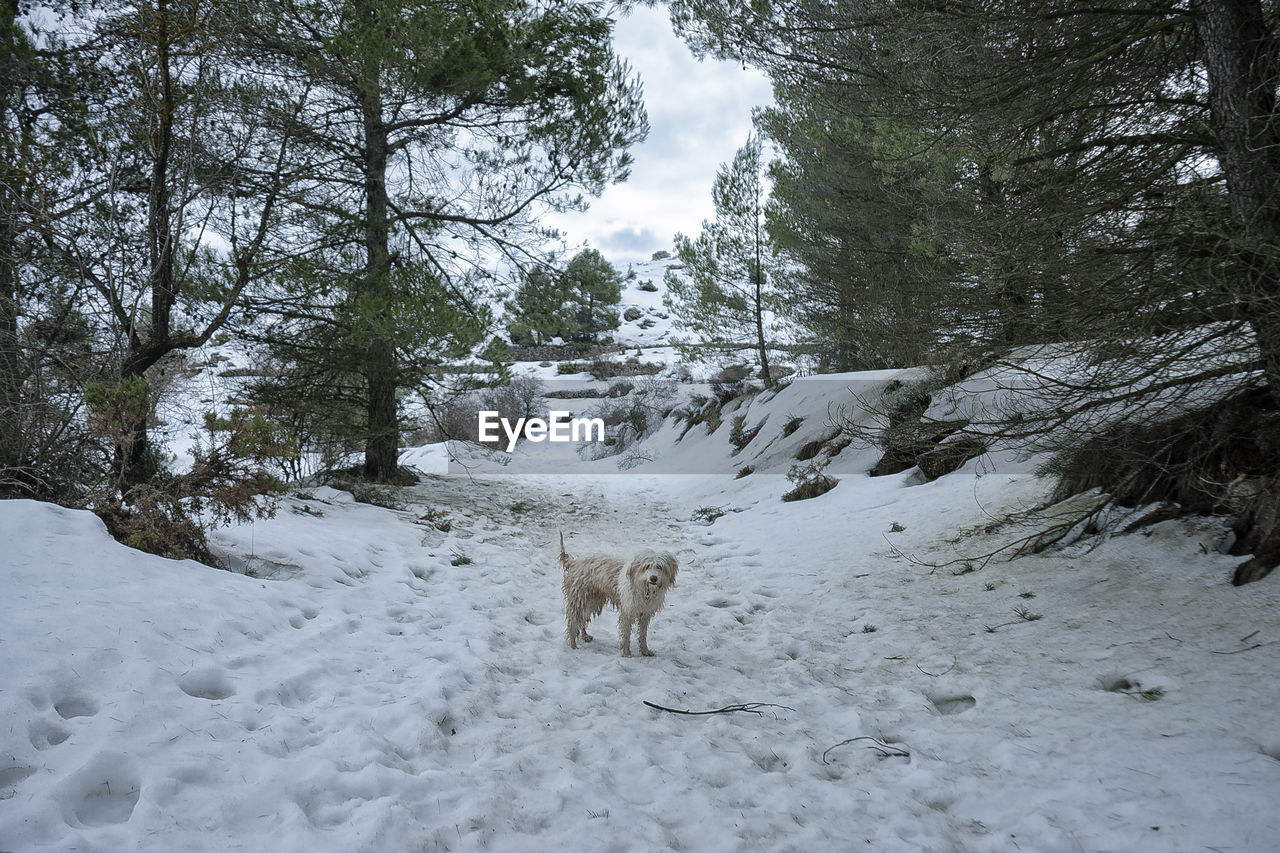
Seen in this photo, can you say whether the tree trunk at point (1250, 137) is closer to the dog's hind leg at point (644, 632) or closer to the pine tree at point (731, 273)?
the dog's hind leg at point (644, 632)

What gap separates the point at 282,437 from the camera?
5012 millimetres

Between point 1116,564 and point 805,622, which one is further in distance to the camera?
point 805,622

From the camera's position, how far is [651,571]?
4.03 metres

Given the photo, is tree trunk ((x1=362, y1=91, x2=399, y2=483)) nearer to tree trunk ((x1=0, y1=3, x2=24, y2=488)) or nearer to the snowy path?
tree trunk ((x1=0, y1=3, x2=24, y2=488))

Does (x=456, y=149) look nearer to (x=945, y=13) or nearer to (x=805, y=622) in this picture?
(x=945, y=13)

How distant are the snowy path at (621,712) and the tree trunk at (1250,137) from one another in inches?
65.4

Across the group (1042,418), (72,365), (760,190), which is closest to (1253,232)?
(1042,418)

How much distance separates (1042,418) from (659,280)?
6836 centimetres

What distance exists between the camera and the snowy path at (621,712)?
7.43 feet

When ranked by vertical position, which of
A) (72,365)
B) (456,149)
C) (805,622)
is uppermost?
(456,149)

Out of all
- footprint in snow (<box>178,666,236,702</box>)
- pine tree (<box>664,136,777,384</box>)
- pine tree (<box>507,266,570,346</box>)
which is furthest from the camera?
pine tree (<box>664,136,777,384</box>)

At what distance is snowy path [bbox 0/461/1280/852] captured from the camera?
7.43ft

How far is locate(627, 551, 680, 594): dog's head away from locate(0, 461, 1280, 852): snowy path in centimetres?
57

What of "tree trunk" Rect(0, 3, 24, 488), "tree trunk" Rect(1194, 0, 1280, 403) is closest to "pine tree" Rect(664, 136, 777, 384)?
"tree trunk" Rect(1194, 0, 1280, 403)
